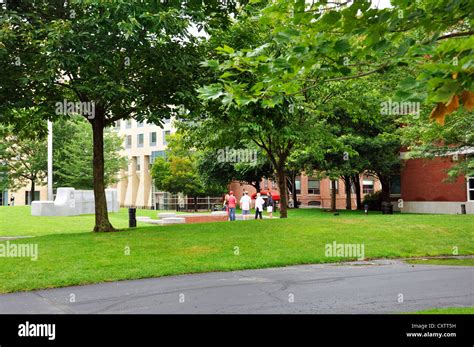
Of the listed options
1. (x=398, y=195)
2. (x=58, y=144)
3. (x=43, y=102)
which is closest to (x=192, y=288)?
(x=43, y=102)

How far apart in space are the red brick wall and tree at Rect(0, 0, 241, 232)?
2577 cm

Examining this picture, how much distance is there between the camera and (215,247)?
1552 centimetres

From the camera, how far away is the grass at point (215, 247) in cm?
1174

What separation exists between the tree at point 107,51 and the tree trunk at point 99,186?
1.39 metres

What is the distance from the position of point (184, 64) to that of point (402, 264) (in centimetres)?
962

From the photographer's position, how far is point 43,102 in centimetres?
1870

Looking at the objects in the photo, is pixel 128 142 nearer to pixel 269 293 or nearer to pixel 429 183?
pixel 429 183

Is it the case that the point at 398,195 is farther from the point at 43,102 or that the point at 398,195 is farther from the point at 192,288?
the point at 192,288

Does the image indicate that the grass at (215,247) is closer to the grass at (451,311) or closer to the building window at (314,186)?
the grass at (451,311)

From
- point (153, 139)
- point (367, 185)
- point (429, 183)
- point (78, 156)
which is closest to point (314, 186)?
point (367, 185)

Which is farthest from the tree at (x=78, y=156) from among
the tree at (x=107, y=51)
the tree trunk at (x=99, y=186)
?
the tree at (x=107, y=51)

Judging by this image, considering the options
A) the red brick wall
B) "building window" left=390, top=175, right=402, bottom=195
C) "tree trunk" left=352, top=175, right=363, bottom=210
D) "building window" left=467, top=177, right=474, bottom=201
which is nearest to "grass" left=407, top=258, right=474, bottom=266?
the red brick wall

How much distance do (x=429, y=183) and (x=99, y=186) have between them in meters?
28.6

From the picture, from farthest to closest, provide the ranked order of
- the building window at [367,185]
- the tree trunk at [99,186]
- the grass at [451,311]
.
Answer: the building window at [367,185], the tree trunk at [99,186], the grass at [451,311]
